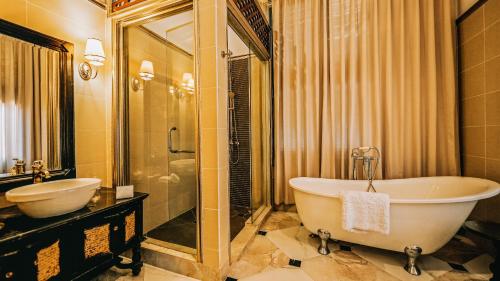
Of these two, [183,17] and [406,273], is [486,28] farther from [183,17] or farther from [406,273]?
[183,17]

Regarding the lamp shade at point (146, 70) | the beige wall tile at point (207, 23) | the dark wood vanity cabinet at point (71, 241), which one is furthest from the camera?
the lamp shade at point (146, 70)

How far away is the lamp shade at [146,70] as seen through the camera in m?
1.97

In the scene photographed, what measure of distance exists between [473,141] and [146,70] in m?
3.32

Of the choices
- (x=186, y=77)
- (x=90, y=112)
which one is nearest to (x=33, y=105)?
(x=90, y=112)

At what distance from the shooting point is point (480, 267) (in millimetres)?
1517

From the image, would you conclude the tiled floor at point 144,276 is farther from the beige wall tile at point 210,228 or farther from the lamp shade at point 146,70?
the lamp shade at point 146,70

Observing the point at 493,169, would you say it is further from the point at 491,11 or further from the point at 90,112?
the point at 90,112

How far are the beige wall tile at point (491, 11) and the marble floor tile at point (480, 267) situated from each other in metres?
2.00

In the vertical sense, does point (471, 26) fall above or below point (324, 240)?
above

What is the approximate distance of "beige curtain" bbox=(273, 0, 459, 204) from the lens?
2059 mm

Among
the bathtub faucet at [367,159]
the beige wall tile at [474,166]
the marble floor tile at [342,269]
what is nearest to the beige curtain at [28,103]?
the marble floor tile at [342,269]

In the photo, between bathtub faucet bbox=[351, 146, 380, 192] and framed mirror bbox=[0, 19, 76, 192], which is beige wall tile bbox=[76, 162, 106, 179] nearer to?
framed mirror bbox=[0, 19, 76, 192]

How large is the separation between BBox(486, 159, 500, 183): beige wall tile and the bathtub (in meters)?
0.19

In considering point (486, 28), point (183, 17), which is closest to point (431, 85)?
point (486, 28)
